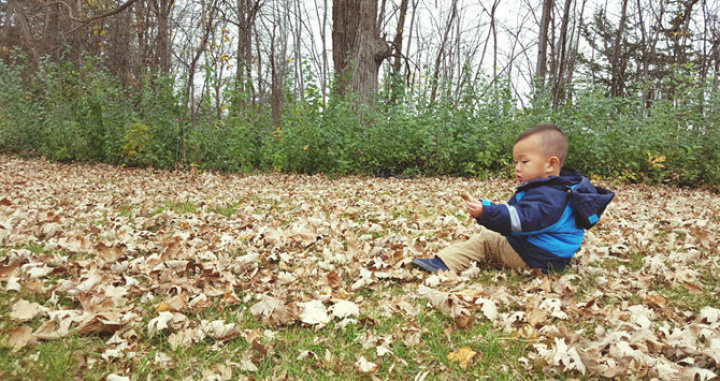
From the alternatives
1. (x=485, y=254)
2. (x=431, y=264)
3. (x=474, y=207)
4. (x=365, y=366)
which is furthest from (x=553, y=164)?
(x=365, y=366)

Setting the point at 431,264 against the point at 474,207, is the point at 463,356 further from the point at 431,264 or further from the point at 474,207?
the point at 431,264

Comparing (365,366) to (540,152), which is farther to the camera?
(540,152)

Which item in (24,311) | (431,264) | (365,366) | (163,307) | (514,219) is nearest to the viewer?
(365,366)

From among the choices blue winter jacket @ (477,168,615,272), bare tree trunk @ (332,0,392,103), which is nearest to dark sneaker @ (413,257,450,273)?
blue winter jacket @ (477,168,615,272)

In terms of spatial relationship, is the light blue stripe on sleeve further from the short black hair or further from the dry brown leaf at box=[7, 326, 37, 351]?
the dry brown leaf at box=[7, 326, 37, 351]

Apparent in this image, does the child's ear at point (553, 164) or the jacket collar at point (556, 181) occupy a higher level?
the child's ear at point (553, 164)

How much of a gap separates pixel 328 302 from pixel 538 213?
135 cm

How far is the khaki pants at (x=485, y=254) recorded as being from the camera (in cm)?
292

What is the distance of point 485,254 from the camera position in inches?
119

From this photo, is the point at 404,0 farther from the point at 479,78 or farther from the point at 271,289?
the point at 271,289

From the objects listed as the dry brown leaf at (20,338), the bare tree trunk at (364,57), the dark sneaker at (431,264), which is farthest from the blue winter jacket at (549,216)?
the bare tree trunk at (364,57)

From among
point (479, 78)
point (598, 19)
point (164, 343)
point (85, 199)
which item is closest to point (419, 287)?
point (164, 343)

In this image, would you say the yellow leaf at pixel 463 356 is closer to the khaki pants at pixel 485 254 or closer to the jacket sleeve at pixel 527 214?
the jacket sleeve at pixel 527 214

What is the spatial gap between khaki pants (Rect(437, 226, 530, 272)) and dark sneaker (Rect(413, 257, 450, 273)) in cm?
3
